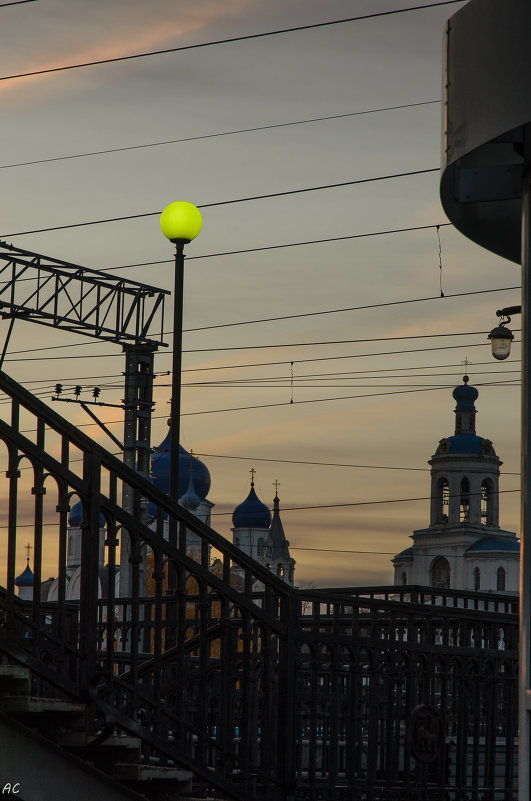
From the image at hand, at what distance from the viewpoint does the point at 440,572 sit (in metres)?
123

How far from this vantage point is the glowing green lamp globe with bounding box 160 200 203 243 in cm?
1281

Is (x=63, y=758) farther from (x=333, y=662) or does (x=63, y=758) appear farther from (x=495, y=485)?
(x=495, y=485)

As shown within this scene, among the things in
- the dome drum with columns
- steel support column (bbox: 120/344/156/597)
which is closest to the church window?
the dome drum with columns

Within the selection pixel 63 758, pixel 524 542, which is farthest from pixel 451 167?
pixel 63 758

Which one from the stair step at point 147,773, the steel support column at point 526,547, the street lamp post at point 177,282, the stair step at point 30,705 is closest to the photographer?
the steel support column at point 526,547

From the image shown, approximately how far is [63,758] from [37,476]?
1.55 metres

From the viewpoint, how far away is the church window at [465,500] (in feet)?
374

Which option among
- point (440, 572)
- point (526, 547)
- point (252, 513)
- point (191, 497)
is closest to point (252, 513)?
point (252, 513)

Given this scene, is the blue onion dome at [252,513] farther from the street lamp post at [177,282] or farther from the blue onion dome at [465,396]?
the street lamp post at [177,282]

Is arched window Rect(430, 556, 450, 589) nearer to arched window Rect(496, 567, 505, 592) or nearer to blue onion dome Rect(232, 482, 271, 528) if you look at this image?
arched window Rect(496, 567, 505, 592)

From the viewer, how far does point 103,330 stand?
27.2 metres

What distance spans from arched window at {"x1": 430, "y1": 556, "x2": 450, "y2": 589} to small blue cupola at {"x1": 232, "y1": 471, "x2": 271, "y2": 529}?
15.6 meters

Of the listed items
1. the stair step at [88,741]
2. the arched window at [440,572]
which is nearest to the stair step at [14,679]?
the stair step at [88,741]

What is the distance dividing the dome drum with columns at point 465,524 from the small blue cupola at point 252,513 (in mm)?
13748
